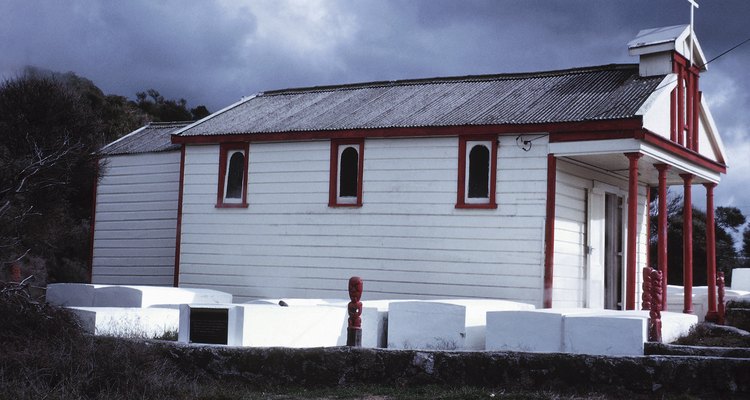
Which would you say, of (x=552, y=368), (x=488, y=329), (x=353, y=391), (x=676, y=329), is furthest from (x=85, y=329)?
(x=676, y=329)

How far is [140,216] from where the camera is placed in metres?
23.8

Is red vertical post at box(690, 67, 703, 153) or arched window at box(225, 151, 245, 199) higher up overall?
red vertical post at box(690, 67, 703, 153)

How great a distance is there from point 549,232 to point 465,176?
207 centimetres

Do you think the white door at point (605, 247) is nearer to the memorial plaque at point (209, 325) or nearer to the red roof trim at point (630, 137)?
the red roof trim at point (630, 137)

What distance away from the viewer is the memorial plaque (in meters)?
13.6

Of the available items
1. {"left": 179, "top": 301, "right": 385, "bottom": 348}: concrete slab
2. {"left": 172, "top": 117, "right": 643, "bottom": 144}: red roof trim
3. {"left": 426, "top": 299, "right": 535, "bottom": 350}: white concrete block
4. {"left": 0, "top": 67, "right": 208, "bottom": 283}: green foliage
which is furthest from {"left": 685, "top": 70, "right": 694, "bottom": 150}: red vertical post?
{"left": 0, "top": 67, "right": 208, "bottom": 283}: green foliage

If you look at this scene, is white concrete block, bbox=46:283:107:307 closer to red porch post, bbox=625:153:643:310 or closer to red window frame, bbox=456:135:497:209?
red window frame, bbox=456:135:497:209

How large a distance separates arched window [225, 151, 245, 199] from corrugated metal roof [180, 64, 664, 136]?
626 millimetres

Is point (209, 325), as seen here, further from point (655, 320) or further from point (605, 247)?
point (605, 247)

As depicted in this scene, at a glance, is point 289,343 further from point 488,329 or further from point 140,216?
point 140,216

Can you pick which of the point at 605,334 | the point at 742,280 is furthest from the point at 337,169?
the point at 742,280

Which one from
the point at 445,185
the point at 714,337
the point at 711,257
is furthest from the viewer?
the point at 711,257

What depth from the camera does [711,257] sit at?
68.4 feet

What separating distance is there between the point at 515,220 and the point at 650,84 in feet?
13.5
